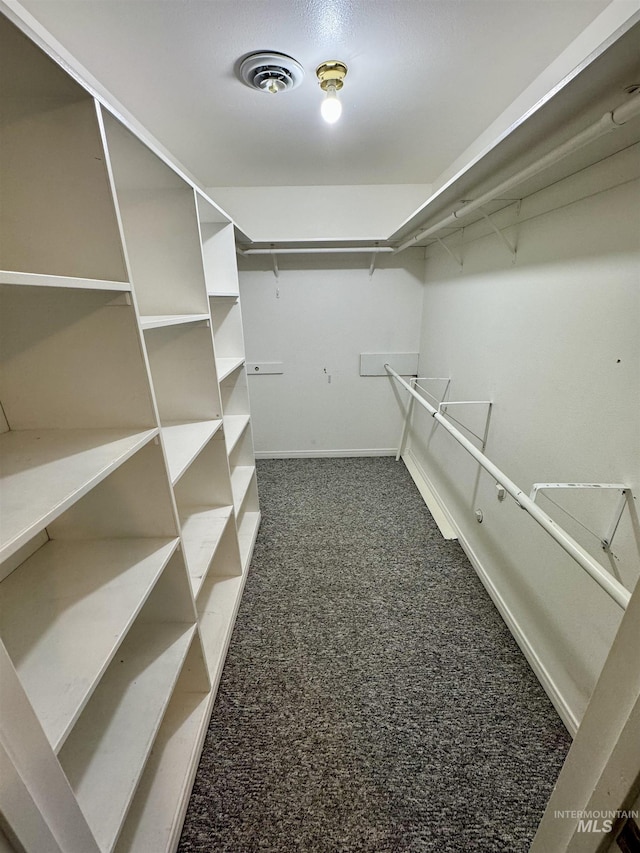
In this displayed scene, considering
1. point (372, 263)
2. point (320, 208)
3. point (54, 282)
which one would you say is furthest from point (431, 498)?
point (54, 282)

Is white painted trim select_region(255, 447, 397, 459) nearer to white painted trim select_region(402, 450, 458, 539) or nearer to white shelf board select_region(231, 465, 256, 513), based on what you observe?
white painted trim select_region(402, 450, 458, 539)

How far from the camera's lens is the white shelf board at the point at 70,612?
0.67 m

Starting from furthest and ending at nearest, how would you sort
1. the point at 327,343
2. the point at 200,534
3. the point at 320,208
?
1. the point at 327,343
2. the point at 320,208
3. the point at 200,534

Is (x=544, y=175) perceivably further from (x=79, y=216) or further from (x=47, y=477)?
(x=47, y=477)

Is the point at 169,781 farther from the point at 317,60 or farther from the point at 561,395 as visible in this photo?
the point at 317,60

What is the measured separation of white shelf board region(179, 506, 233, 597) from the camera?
133 centimetres

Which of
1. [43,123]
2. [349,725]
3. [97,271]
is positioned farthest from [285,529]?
[43,123]

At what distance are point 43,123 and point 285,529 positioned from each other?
7.37 ft

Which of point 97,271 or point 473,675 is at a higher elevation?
point 97,271

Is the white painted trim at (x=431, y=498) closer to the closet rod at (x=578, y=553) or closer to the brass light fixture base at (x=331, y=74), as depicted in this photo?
the closet rod at (x=578, y=553)

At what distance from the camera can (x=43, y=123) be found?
27.9 inches

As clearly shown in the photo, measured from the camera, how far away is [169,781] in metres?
1.08

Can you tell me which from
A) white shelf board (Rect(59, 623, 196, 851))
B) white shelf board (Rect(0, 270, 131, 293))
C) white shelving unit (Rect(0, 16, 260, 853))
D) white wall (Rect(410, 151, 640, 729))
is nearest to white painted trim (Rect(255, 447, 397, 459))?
white wall (Rect(410, 151, 640, 729))

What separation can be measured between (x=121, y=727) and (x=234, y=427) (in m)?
1.37
